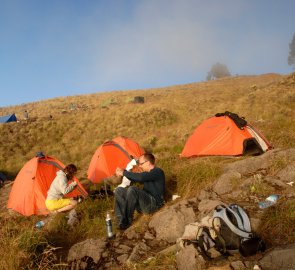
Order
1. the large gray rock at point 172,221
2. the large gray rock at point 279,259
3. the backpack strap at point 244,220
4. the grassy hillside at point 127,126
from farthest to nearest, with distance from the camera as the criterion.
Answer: the grassy hillside at point 127,126, the large gray rock at point 172,221, the backpack strap at point 244,220, the large gray rock at point 279,259

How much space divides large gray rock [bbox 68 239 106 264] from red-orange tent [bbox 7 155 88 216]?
3363mm

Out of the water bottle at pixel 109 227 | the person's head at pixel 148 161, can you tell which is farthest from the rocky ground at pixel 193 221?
the person's head at pixel 148 161

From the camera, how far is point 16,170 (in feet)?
64.3

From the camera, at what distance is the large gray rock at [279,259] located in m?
3.92

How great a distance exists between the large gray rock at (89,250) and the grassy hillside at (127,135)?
1.88 feet

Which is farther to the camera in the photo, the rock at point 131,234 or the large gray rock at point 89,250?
the rock at point 131,234

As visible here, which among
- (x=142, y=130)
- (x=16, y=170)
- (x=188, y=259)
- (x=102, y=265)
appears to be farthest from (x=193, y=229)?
(x=142, y=130)

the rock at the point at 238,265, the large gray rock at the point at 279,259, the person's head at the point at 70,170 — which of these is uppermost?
the person's head at the point at 70,170

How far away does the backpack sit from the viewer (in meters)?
4.41

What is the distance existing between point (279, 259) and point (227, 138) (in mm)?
7513

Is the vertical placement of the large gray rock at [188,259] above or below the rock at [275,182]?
below

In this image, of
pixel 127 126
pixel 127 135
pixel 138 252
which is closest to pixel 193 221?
pixel 138 252

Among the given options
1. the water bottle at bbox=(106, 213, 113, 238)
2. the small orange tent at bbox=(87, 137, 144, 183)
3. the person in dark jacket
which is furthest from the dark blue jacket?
the small orange tent at bbox=(87, 137, 144, 183)

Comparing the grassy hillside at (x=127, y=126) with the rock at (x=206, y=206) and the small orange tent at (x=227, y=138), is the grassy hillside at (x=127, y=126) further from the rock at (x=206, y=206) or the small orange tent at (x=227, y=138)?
the rock at (x=206, y=206)
